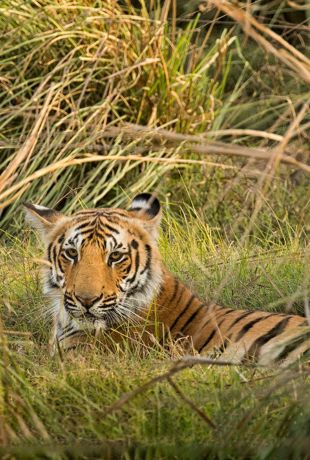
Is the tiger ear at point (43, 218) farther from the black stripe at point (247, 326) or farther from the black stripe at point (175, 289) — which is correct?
the black stripe at point (247, 326)

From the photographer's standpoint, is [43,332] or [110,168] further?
[110,168]

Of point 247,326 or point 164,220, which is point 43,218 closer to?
point 247,326

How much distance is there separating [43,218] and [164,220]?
1890 mm

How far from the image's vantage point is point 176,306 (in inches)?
171

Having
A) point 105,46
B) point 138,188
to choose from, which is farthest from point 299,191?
point 105,46

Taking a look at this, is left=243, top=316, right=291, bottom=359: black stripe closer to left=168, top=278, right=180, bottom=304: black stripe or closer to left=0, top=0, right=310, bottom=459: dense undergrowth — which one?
left=0, top=0, right=310, bottom=459: dense undergrowth

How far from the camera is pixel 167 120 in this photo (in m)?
6.92

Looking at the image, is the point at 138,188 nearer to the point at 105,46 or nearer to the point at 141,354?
the point at 105,46

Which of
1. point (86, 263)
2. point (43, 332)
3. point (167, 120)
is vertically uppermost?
point (167, 120)

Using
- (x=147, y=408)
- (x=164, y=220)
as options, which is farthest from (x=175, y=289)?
(x=164, y=220)

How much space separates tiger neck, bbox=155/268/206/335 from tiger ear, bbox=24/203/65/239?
49 cm

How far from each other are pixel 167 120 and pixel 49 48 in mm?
846

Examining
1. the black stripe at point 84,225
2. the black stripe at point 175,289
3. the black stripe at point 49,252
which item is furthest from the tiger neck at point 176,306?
the black stripe at point 49,252

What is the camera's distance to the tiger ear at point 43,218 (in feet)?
15.0
